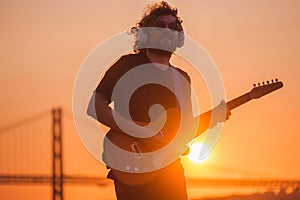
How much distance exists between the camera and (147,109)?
5.75 meters

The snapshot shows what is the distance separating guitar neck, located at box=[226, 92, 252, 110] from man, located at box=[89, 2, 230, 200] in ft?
1.71

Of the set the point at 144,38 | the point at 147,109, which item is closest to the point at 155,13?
the point at 144,38

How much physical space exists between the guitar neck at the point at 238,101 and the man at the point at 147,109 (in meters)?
0.52

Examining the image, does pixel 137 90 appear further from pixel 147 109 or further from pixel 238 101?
pixel 238 101

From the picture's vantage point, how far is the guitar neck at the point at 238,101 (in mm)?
6410

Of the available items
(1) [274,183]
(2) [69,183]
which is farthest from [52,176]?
(1) [274,183]

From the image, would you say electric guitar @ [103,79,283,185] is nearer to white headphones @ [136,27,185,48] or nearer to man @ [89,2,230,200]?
man @ [89,2,230,200]

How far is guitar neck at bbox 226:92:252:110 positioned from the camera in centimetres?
641

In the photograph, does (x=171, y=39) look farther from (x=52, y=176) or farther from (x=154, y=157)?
(x=52, y=176)

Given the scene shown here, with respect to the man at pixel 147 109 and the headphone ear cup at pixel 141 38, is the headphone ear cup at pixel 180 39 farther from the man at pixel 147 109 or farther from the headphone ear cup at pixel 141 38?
the headphone ear cup at pixel 141 38

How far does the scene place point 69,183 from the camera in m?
56.7

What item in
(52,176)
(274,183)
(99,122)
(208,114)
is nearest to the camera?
(99,122)

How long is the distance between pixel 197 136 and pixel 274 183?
55.7 meters

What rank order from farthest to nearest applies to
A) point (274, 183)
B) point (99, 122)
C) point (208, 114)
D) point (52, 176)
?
point (274, 183) → point (52, 176) → point (208, 114) → point (99, 122)
